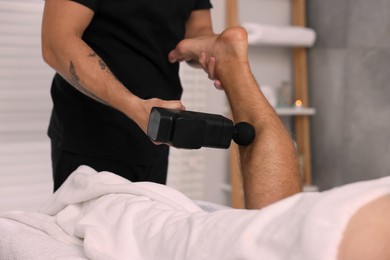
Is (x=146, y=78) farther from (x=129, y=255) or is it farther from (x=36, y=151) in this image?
(x=36, y=151)

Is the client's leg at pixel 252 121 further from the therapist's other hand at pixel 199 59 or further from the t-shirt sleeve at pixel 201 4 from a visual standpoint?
the t-shirt sleeve at pixel 201 4

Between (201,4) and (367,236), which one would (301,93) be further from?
(367,236)

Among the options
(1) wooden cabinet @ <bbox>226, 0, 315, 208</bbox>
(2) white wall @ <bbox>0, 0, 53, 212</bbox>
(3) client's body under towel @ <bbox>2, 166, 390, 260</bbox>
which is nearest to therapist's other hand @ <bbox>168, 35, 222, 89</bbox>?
(3) client's body under towel @ <bbox>2, 166, 390, 260</bbox>

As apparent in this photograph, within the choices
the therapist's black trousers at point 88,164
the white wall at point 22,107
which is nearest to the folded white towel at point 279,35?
the white wall at point 22,107

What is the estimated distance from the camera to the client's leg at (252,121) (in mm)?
1305

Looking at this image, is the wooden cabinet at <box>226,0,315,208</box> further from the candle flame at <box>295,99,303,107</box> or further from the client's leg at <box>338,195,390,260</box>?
the client's leg at <box>338,195,390,260</box>

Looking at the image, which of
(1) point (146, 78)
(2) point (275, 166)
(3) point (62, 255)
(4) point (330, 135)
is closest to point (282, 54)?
(4) point (330, 135)

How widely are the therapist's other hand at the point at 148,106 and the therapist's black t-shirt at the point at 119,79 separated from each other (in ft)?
1.45

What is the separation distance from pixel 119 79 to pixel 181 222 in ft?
3.02

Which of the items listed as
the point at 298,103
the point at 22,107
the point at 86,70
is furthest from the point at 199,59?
the point at 298,103

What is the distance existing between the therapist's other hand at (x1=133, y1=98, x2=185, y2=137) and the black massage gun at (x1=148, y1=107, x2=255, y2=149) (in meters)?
0.04

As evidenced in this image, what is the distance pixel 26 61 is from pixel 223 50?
4.64ft

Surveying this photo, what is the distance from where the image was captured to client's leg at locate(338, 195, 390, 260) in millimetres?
622

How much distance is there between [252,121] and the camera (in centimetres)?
143
